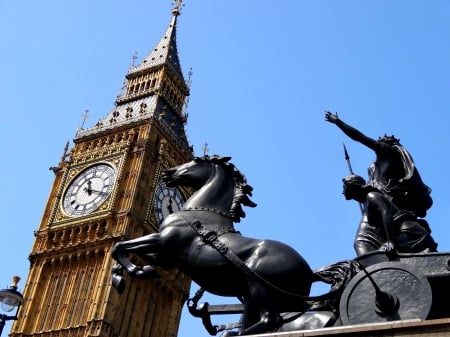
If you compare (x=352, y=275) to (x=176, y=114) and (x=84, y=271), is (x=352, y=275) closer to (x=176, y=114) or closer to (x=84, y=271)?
(x=84, y=271)

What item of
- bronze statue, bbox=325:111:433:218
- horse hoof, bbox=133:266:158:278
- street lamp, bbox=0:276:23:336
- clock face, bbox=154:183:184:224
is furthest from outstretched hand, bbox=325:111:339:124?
clock face, bbox=154:183:184:224

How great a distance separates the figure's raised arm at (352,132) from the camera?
9.80 m

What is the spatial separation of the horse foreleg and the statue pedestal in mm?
2025

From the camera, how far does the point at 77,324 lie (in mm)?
49844

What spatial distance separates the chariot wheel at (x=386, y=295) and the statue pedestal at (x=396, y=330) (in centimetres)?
81

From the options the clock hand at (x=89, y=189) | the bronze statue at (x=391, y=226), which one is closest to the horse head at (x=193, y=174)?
the bronze statue at (x=391, y=226)

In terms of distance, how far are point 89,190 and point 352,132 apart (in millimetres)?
46867

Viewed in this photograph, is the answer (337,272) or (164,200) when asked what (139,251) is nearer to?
(337,272)

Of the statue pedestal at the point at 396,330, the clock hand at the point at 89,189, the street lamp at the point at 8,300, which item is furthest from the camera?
the clock hand at the point at 89,189

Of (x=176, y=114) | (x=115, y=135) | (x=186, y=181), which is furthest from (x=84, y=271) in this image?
(x=186, y=181)

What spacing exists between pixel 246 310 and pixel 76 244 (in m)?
45.9

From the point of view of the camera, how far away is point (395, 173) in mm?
9742

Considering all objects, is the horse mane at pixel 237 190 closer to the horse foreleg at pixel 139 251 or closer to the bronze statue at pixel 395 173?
the horse foreleg at pixel 139 251

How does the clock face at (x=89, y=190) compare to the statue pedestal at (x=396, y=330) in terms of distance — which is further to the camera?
the clock face at (x=89, y=190)
